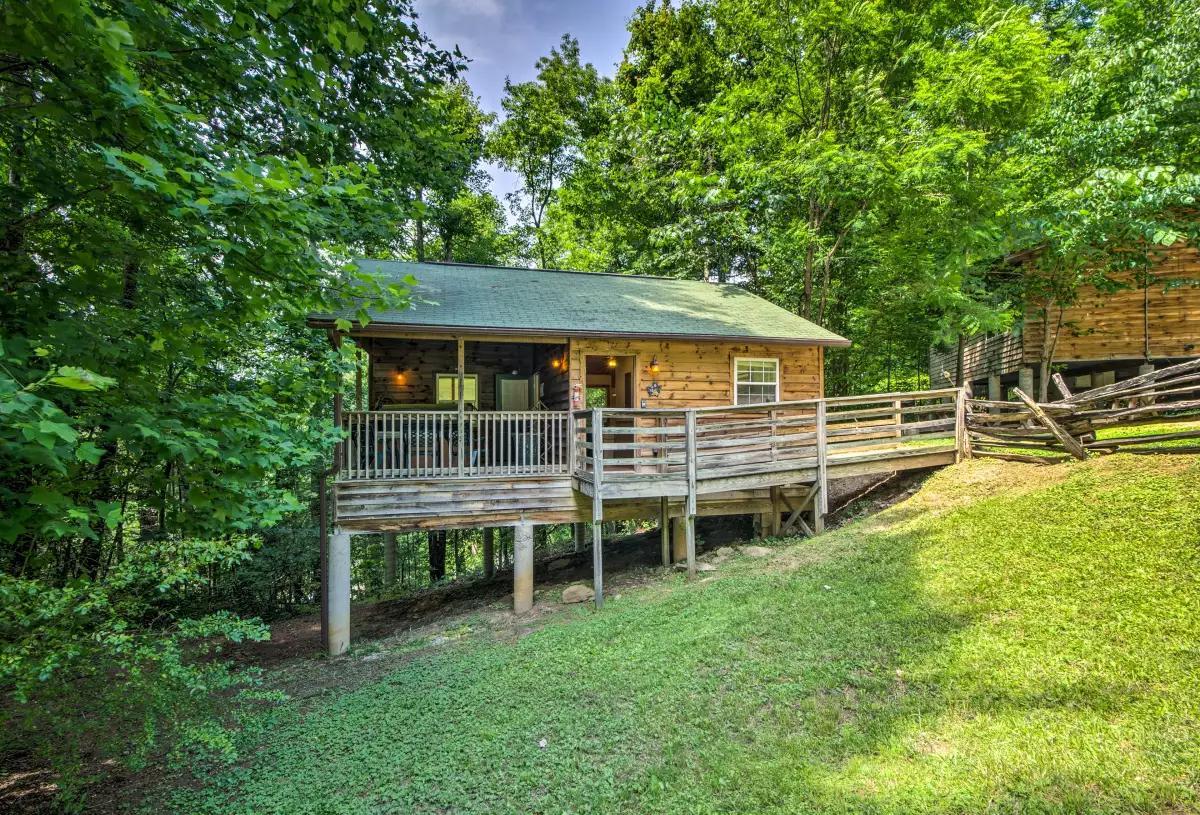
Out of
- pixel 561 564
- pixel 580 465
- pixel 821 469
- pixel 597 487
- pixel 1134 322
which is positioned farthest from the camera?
pixel 1134 322

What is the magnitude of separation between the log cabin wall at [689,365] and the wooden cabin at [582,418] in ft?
0.10

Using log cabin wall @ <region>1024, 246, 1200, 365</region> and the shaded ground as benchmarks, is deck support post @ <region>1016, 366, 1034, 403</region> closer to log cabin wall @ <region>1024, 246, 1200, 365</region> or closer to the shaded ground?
log cabin wall @ <region>1024, 246, 1200, 365</region>

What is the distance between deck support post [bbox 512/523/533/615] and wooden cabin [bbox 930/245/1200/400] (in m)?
13.8

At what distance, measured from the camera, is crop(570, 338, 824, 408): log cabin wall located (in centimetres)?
1029

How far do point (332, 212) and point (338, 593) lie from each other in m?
6.16

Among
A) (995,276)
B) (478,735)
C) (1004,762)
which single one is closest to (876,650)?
(1004,762)

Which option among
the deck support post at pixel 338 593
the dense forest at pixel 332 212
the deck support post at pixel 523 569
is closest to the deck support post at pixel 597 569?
the deck support post at pixel 523 569

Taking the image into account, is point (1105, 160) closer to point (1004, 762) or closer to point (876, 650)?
point (876, 650)

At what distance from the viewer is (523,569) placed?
8812 mm

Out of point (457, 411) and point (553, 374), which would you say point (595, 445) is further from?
point (553, 374)

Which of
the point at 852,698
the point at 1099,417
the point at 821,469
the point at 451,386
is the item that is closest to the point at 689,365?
the point at 821,469

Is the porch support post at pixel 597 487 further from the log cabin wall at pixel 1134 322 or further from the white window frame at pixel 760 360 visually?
the log cabin wall at pixel 1134 322

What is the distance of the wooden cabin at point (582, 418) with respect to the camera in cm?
825

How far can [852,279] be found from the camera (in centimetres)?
1783
